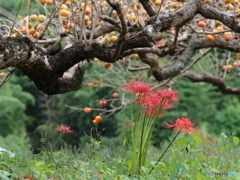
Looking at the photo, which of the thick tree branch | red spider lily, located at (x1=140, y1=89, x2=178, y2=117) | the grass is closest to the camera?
the grass

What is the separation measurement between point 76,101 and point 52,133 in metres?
2.30

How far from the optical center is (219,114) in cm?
1397

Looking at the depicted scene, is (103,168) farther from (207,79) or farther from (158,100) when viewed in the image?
(207,79)

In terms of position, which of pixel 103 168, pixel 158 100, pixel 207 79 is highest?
pixel 158 100

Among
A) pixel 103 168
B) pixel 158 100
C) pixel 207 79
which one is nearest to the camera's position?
pixel 103 168

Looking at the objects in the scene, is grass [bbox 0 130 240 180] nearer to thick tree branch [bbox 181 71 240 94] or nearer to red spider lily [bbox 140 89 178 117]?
red spider lily [bbox 140 89 178 117]

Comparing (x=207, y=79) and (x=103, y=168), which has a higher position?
(x=207, y=79)

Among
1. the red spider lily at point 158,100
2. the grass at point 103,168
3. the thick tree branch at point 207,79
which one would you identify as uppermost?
the red spider lily at point 158,100

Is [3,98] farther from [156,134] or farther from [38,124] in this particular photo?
[156,134]

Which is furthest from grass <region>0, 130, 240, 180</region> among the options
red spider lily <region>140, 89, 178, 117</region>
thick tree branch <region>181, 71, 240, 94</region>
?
thick tree branch <region>181, 71, 240, 94</region>

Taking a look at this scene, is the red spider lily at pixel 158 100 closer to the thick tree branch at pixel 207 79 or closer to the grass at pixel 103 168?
the grass at pixel 103 168

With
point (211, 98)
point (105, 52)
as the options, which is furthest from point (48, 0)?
point (211, 98)

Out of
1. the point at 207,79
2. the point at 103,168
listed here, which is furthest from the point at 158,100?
the point at 207,79

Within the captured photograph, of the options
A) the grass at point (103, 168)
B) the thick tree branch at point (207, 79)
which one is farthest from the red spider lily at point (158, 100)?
the thick tree branch at point (207, 79)
